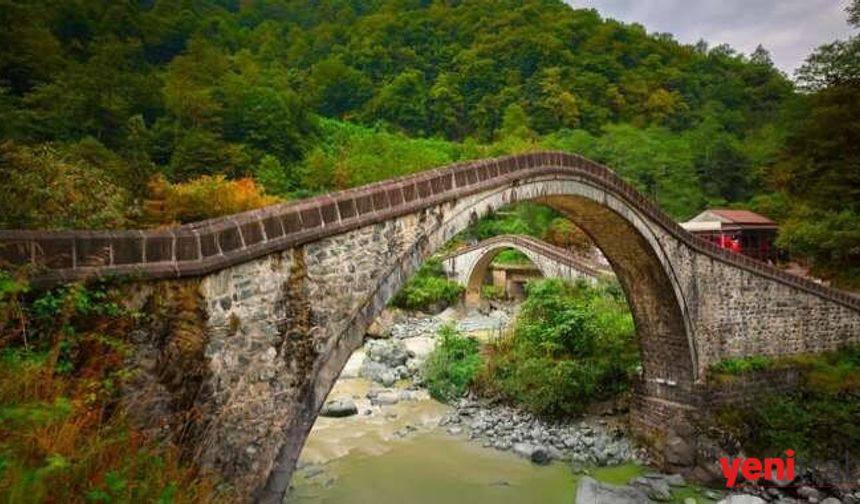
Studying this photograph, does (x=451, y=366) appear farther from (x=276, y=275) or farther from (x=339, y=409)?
(x=276, y=275)

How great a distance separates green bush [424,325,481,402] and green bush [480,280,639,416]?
2.04 ft

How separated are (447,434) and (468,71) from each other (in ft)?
143

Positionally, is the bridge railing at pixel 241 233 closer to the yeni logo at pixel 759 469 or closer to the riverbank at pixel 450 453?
the riverbank at pixel 450 453

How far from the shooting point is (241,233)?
14.1ft

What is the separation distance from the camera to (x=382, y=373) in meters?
15.5

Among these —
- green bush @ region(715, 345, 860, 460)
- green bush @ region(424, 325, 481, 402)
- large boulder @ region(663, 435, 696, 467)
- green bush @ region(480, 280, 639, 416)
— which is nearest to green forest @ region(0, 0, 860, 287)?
green bush @ region(715, 345, 860, 460)

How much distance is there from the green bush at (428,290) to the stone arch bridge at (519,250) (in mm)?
A: 614

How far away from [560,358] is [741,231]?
14922 mm

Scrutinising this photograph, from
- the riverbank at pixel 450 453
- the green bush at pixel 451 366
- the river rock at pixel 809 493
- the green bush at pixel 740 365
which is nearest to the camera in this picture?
the river rock at pixel 809 493

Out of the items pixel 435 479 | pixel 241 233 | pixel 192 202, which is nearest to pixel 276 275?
pixel 241 233

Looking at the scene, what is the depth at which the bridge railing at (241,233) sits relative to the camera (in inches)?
127

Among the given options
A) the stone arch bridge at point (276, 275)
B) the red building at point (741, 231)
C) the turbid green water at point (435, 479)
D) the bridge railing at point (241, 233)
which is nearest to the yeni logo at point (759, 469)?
the turbid green water at point (435, 479)

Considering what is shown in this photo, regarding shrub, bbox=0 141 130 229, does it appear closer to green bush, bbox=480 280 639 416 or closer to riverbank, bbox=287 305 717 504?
riverbank, bbox=287 305 717 504

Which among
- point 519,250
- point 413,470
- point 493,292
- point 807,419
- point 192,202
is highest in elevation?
point 192,202
